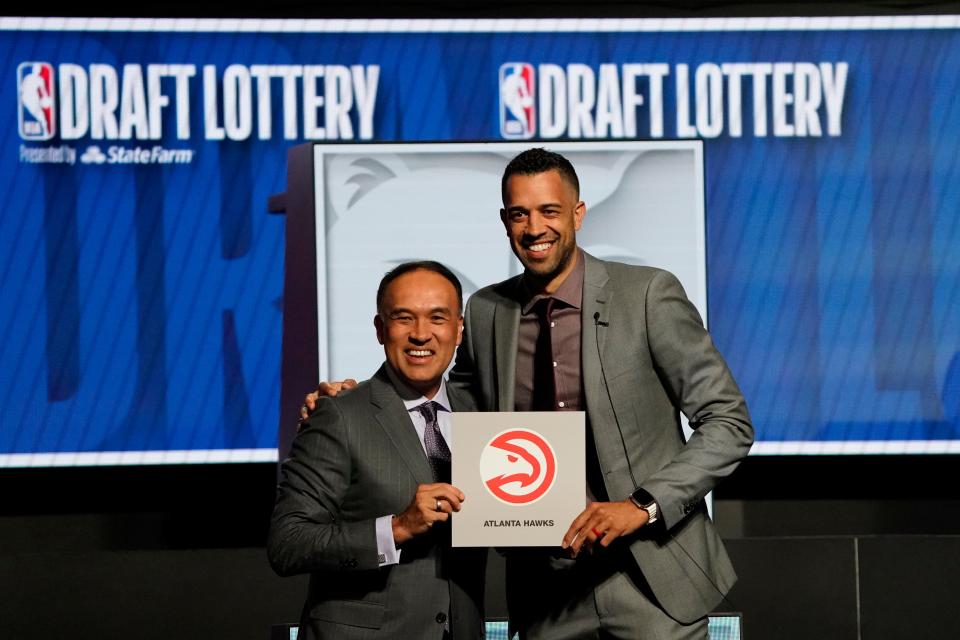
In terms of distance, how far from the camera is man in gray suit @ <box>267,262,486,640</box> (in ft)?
6.40

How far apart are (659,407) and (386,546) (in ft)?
1.96

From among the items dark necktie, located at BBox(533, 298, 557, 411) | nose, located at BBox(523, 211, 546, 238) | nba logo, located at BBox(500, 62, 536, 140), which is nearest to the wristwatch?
dark necktie, located at BBox(533, 298, 557, 411)

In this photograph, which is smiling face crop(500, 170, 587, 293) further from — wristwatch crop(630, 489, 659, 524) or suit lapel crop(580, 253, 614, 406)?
wristwatch crop(630, 489, 659, 524)

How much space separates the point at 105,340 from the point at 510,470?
2.64 metres

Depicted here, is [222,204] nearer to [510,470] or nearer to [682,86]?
[682,86]

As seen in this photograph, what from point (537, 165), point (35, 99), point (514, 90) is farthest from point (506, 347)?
point (35, 99)

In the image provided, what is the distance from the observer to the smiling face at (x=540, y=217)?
2148 mm

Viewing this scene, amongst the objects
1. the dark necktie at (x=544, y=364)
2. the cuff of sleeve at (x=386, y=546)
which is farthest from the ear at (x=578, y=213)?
the cuff of sleeve at (x=386, y=546)

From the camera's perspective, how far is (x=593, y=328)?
7.14 ft

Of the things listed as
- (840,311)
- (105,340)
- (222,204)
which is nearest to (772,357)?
(840,311)

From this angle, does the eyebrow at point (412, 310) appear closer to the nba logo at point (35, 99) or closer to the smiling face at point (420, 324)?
the smiling face at point (420, 324)

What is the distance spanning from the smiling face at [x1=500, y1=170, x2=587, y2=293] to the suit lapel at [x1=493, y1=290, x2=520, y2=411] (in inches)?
4.1

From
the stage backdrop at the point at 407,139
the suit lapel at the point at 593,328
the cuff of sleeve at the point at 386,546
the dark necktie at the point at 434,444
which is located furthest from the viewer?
the stage backdrop at the point at 407,139

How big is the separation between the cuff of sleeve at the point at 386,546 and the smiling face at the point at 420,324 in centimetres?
25
